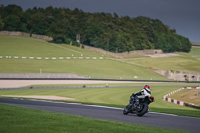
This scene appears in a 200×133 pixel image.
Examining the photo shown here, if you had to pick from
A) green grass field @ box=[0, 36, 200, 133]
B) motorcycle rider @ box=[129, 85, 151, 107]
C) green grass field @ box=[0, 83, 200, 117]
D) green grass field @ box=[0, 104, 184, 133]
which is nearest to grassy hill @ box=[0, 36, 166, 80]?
green grass field @ box=[0, 36, 200, 133]

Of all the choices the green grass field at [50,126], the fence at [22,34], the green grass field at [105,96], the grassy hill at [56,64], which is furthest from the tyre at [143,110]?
the fence at [22,34]

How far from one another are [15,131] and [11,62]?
103 m

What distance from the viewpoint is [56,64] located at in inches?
4727

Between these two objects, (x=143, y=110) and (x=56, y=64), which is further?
(x=56, y=64)

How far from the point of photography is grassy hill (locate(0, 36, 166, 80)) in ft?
354

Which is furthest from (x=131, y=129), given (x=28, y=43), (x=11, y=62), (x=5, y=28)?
(x=5, y=28)

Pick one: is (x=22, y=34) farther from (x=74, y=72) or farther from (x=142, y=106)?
(x=142, y=106)

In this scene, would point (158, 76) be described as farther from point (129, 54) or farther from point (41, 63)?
point (129, 54)

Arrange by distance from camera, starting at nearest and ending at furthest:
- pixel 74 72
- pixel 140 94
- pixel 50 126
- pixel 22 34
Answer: pixel 50 126, pixel 140 94, pixel 74 72, pixel 22 34

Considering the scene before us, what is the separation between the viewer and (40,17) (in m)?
200

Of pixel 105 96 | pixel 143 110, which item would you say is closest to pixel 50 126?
pixel 143 110

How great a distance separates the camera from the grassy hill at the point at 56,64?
10788 centimetres

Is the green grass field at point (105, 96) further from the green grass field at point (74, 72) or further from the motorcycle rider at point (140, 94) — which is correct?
the motorcycle rider at point (140, 94)

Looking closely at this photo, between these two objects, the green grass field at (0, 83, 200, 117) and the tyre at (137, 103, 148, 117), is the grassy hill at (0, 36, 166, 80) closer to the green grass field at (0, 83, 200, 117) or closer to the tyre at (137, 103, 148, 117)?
the green grass field at (0, 83, 200, 117)
